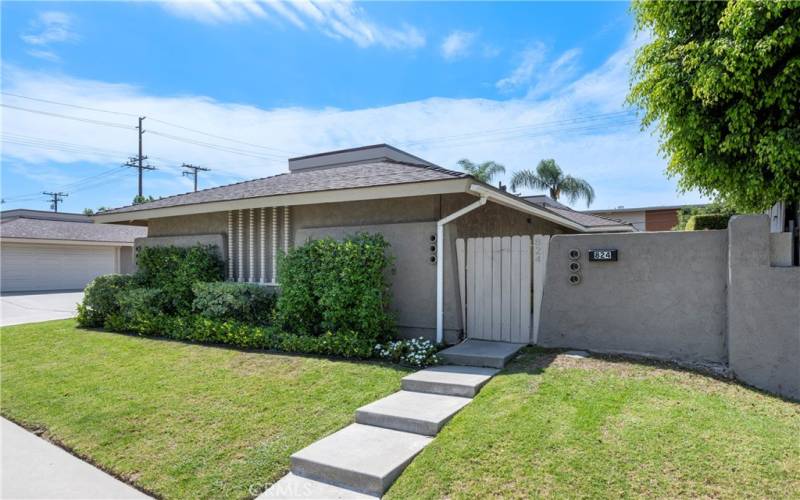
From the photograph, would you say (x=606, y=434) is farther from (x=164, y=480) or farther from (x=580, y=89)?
(x=580, y=89)

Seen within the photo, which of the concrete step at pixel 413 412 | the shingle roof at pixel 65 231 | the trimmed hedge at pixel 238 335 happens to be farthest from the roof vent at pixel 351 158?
the shingle roof at pixel 65 231

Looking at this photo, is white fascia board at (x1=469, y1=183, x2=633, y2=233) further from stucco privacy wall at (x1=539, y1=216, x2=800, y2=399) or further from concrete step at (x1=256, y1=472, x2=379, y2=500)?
concrete step at (x1=256, y1=472, x2=379, y2=500)

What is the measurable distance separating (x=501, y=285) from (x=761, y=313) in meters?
3.10

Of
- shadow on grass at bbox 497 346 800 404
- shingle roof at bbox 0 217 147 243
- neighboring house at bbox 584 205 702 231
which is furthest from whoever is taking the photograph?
neighboring house at bbox 584 205 702 231

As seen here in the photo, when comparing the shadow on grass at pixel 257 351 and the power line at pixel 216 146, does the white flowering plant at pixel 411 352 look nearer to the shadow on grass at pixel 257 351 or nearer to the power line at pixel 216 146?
the shadow on grass at pixel 257 351

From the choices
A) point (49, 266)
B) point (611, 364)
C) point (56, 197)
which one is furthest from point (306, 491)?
point (56, 197)

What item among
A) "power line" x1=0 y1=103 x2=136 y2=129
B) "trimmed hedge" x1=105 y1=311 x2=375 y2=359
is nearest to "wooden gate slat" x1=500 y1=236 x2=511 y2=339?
"trimmed hedge" x1=105 y1=311 x2=375 y2=359

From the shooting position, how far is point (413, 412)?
4.42 m

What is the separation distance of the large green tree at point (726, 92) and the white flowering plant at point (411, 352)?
518cm

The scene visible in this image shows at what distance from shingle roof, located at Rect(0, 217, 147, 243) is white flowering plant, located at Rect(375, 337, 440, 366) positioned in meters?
18.8

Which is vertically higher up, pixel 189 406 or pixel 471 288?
pixel 471 288

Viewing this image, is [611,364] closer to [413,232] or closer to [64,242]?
[413,232]

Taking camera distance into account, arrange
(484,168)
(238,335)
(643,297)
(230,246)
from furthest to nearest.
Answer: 1. (484,168)
2. (230,246)
3. (238,335)
4. (643,297)

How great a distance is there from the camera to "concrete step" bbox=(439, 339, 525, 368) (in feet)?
18.5
